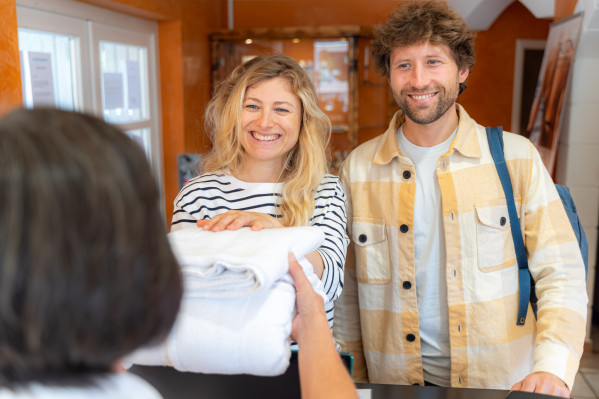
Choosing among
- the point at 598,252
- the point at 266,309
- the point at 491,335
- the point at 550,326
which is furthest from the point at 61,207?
the point at 598,252

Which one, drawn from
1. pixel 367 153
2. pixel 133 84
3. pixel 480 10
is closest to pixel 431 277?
pixel 367 153

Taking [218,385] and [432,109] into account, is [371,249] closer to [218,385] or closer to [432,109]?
[432,109]

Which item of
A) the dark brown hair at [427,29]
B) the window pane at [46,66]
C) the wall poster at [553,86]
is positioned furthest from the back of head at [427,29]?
the wall poster at [553,86]

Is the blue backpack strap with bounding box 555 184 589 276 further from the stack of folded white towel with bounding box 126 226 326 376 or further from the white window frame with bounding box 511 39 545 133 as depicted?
the white window frame with bounding box 511 39 545 133

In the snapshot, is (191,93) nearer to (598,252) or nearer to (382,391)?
(598,252)

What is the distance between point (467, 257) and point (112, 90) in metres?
2.42

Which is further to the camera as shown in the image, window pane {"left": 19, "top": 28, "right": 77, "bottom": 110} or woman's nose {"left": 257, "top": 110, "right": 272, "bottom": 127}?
window pane {"left": 19, "top": 28, "right": 77, "bottom": 110}

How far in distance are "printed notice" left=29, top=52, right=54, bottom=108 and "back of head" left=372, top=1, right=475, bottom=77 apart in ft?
5.18

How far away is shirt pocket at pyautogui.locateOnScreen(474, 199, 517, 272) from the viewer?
150 centimetres

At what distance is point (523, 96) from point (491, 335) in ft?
14.7

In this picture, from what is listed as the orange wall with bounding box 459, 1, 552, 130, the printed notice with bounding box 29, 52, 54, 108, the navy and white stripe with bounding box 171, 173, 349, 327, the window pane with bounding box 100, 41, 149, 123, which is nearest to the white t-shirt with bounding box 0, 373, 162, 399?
the navy and white stripe with bounding box 171, 173, 349, 327

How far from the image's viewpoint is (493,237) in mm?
1501

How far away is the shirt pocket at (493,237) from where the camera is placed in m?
1.50

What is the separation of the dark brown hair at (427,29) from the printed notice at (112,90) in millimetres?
1990
